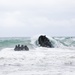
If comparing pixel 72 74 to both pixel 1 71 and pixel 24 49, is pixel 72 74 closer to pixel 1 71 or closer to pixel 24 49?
pixel 1 71

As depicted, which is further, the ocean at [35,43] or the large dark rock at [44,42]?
the ocean at [35,43]

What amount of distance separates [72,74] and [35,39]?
78.4 feet

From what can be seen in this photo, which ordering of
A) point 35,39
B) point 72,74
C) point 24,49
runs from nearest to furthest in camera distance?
1. point 72,74
2. point 24,49
3. point 35,39

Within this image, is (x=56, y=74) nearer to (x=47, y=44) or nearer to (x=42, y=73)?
(x=42, y=73)

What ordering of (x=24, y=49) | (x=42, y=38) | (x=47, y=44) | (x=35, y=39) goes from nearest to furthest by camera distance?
(x=24, y=49) → (x=47, y=44) → (x=42, y=38) → (x=35, y=39)

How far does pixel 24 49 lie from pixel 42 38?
1089 centimetres

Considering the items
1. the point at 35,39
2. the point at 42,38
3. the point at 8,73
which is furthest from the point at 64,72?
the point at 35,39

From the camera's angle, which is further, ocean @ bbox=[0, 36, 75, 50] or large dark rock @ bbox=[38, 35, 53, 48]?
ocean @ bbox=[0, 36, 75, 50]

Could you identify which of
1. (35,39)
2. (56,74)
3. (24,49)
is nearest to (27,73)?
(56,74)

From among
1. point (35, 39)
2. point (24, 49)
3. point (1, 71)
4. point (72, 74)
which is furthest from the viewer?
point (35, 39)

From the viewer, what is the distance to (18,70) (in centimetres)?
832

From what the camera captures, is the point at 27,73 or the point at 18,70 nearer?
the point at 27,73

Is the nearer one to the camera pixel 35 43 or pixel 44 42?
pixel 44 42

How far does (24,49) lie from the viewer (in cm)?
1805
